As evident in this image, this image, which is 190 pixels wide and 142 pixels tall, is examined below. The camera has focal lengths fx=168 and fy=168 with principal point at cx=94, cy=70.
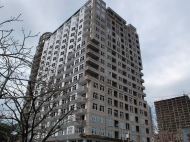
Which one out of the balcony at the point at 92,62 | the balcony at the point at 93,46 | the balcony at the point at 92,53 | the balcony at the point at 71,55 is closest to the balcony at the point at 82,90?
the balcony at the point at 92,62

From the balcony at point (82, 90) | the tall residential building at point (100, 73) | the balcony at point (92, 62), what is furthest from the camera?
the balcony at point (92, 62)

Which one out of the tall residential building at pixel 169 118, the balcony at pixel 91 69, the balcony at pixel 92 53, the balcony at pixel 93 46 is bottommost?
the tall residential building at pixel 169 118

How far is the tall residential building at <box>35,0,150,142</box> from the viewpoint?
40.0 m

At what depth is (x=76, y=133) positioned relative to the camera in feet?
123

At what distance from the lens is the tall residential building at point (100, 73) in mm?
40031

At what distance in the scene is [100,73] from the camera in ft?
153

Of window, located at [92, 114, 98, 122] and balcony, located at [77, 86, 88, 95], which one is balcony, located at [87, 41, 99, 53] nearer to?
balcony, located at [77, 86, 88, 95]

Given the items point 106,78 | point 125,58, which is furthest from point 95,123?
point 125,58

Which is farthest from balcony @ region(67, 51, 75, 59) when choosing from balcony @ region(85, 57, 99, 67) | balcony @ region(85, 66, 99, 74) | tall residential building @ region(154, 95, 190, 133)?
tall residential building @ region(154, 95, 190, 133)

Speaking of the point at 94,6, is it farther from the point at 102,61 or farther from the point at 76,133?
the point at 76,133

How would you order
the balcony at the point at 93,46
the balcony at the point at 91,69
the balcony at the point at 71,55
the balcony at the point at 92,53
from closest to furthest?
the balcony at the point at 91,69 < the balcony at the point at 92,53 < the balcony at the point at 93,46 < the balcony at the point at 71,55

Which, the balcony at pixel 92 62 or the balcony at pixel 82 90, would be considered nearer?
the balcony at pixel 82 90

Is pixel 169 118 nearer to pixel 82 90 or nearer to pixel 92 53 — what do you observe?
pixel 82 90

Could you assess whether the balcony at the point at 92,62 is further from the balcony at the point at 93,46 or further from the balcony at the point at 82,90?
the balcony at the point at 82,90
